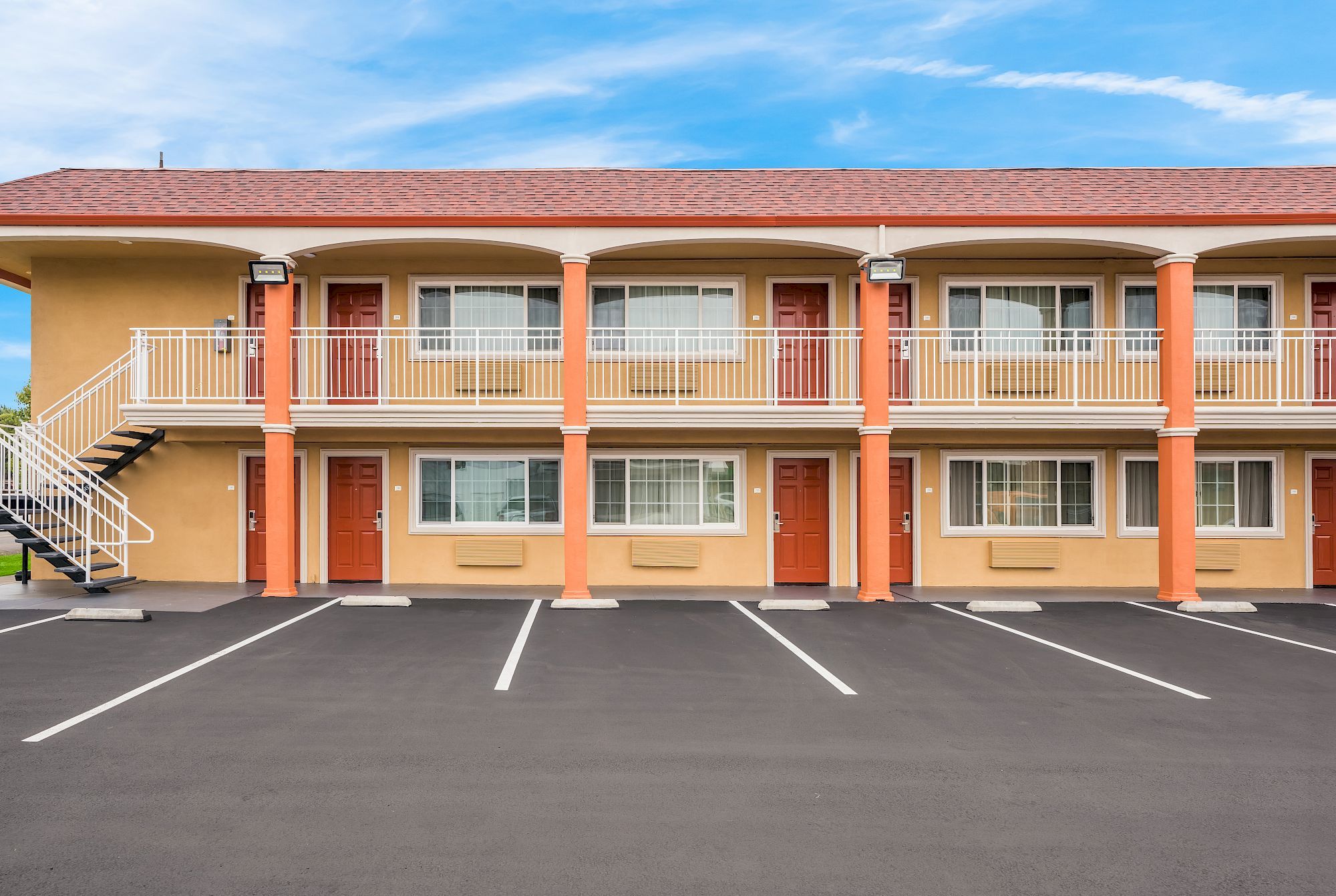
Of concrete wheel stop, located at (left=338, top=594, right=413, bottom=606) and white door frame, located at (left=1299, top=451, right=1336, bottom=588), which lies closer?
concrete wheel stop, located at (left=338, top=594, right=413, bottom=606)

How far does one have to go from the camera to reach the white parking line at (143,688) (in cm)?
521

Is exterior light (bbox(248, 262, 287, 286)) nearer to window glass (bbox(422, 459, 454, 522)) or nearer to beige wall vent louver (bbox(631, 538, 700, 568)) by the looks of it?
window glass (bbox(422, 459, 454, 522))

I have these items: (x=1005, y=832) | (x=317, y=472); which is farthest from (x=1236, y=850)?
(x=317, y=472)

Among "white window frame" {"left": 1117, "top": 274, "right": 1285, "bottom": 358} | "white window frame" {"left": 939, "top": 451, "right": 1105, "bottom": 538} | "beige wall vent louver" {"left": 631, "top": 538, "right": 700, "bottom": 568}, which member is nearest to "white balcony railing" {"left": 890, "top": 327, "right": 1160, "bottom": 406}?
"white window frame" {"left": 1117, "top": 274, "right": 1285, "bottom": 358}

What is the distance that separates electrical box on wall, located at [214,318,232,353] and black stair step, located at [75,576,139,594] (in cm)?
374

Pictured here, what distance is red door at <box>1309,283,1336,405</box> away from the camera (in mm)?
11906

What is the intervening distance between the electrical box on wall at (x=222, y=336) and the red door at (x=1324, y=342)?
17.3m

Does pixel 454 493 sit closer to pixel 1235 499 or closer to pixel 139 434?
pixel 139 434

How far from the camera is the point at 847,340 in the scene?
12.2m

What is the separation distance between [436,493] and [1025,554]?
983 cm

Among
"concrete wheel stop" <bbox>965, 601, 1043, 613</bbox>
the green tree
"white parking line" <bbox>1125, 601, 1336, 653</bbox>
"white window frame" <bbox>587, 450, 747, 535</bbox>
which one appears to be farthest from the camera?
the green tree

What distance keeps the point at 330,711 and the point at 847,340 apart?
9371 mm

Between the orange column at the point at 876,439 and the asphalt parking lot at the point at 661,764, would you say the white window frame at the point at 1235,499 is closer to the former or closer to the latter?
the asphalt parking lot at the point at 661,764

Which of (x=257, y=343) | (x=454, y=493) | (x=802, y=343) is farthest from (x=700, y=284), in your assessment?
(x=257, y=343)
